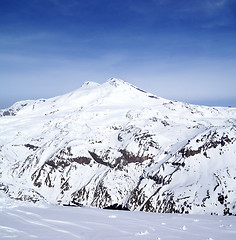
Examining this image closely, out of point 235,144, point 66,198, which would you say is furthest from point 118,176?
point 235,144

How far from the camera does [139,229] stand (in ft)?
47.7

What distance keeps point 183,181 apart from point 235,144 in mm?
41175

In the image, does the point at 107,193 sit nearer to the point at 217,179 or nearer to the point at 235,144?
the point at 217,179

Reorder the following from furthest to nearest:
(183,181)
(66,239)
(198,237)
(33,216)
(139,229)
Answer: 1. (183,181)
2. (33,216)
3. (139,229)
4. (198,237)
5. (66,239)

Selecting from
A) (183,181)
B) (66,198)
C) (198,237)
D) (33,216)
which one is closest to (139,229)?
(198,237)

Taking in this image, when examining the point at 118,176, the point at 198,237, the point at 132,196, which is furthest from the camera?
the point at 118,176

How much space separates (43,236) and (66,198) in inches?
7513

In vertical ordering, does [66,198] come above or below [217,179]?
below

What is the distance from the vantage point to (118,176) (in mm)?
191500

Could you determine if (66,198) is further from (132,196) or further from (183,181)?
(183,181)

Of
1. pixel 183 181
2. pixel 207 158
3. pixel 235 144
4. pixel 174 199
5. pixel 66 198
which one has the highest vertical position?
pixel 235 144

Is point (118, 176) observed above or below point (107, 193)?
above

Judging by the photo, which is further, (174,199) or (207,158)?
(207,158)

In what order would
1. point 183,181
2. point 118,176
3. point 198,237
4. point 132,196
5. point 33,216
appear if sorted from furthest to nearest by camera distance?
point 118,176 < point 132,196 < point 183,181 < point 33,216 < point 198,237
